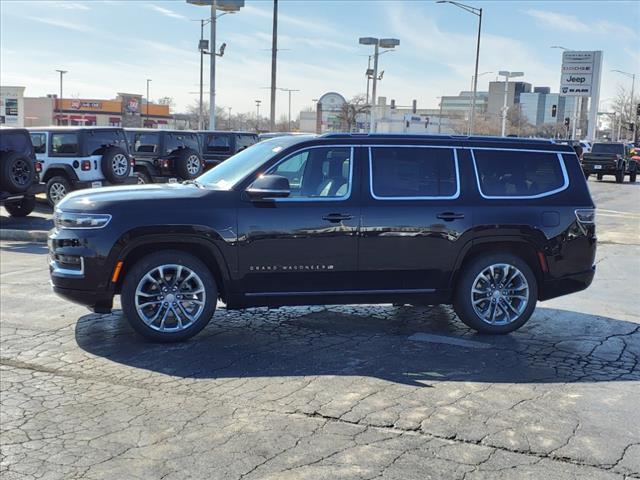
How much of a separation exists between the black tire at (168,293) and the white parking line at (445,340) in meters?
1.91

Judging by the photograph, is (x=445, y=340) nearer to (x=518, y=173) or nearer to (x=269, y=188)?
(x=518, y=173)

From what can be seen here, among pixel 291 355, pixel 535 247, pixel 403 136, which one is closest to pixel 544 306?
pixel 535 247

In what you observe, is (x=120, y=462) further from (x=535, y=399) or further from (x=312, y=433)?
(x=535, y=399)

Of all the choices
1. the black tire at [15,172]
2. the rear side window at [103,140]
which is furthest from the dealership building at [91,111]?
the black tire at [15,172]

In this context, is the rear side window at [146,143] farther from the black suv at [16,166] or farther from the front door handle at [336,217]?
the front door handle at [336,217]

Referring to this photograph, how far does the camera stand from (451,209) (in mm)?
6227

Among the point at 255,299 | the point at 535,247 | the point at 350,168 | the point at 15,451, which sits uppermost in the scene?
the point at 350,168

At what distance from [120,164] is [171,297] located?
1152cm

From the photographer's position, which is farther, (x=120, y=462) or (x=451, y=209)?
(x=451, y=209)

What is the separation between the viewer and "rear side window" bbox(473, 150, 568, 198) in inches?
253

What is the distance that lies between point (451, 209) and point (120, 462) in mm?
3686

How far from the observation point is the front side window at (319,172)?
6.09m

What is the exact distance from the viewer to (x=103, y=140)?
16.8 m

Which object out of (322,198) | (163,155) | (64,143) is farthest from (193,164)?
(322,198)
